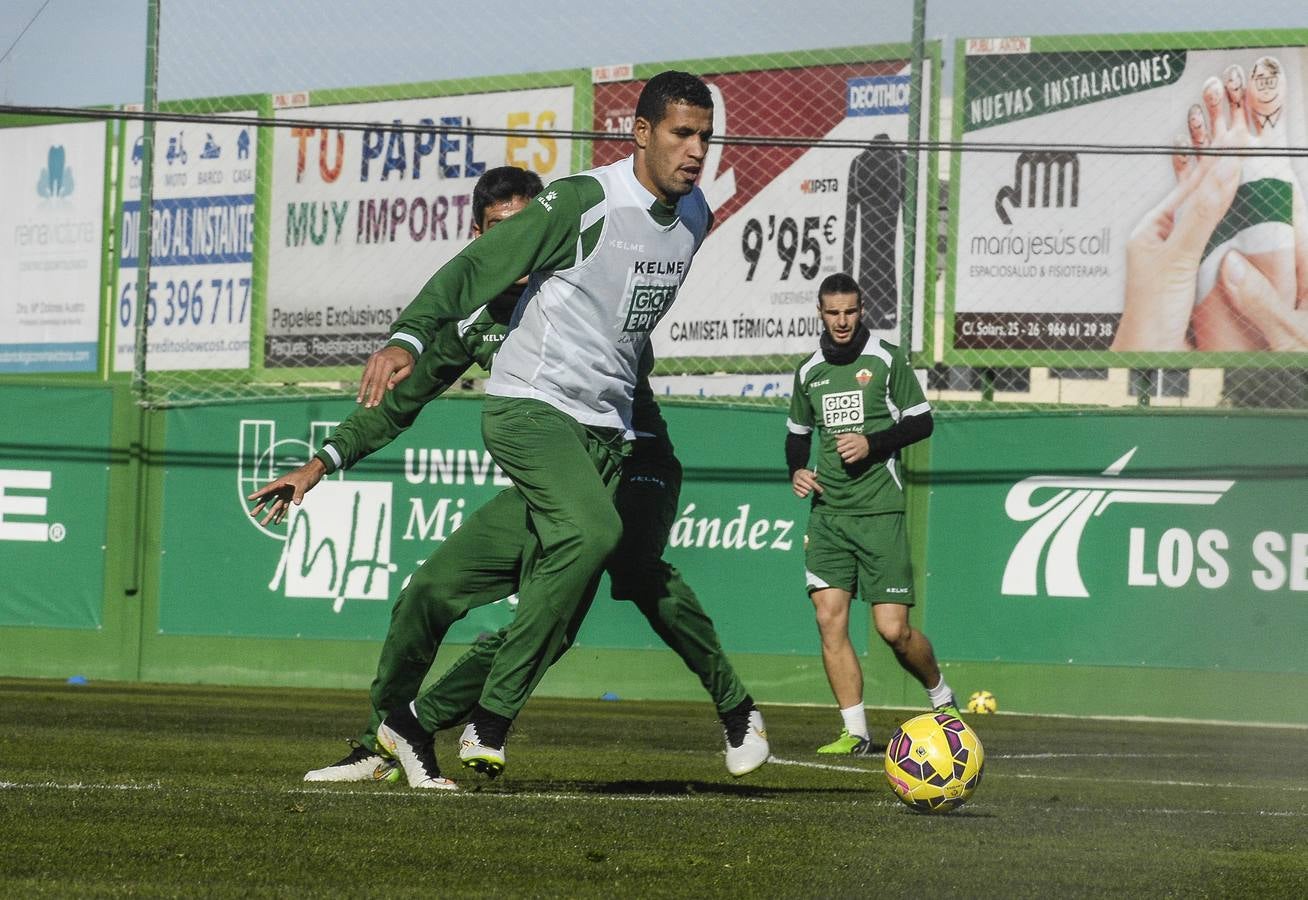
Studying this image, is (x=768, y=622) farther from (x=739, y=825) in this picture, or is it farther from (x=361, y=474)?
(x=739, y=825)

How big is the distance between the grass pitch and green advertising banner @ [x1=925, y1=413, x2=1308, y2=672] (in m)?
2.51

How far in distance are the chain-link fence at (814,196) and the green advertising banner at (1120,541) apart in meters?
0.39

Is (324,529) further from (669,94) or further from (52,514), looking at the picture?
(669,94)

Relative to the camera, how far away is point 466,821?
518 cm

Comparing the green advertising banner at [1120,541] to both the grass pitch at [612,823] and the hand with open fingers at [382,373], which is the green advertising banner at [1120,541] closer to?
the grass pitch at [612,823]

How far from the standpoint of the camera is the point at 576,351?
586 centimetres

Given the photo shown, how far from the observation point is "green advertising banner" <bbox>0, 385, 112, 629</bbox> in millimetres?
12922

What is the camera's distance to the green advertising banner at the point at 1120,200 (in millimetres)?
12414

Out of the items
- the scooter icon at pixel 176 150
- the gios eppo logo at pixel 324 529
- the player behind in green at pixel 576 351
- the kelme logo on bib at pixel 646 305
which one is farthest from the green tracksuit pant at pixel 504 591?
the scooter icon at pixel 176 150

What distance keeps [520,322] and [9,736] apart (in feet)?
10.6

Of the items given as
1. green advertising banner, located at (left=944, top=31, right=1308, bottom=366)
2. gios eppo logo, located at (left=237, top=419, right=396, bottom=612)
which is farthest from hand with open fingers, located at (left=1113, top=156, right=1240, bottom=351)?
gios eppo logo, located at (left=237, top=419, right=396, bottom=612)

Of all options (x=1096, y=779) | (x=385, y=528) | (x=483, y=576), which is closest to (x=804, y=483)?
(x=1096, y=779)

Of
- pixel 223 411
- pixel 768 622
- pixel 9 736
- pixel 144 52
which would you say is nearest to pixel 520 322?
pixel 9 736

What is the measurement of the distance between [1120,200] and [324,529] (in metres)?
5.38
